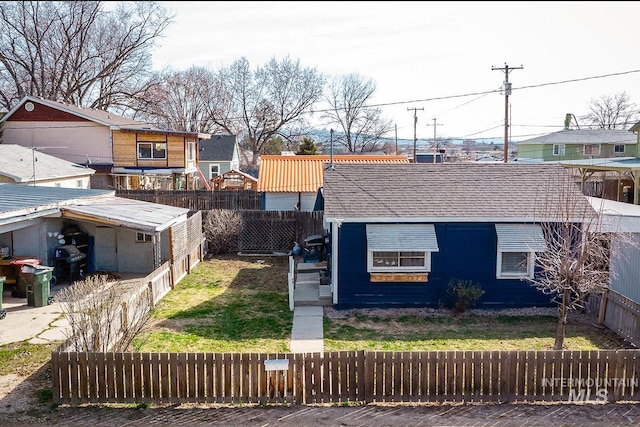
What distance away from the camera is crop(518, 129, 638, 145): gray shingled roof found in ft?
152

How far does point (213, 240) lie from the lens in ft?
79.7

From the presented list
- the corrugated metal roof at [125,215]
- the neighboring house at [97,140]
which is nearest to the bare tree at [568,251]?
the corrugated metal roof at [125,215]

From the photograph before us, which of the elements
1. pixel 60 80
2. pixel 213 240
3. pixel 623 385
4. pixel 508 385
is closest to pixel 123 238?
pixel 213 240

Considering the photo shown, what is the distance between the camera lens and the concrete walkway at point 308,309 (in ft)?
40.6

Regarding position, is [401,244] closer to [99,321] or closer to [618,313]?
[618,313]

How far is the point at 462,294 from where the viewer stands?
14.8m

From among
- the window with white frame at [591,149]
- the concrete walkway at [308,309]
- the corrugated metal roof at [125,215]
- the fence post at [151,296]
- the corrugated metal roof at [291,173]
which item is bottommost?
the concrete walkway at [308,309]

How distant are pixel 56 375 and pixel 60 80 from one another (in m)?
42.2

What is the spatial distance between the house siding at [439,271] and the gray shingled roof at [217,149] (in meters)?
38.7

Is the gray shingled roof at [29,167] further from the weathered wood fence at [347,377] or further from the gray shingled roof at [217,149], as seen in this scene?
the gray shingled roof at [217,149]

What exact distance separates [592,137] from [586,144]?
87 centimetres

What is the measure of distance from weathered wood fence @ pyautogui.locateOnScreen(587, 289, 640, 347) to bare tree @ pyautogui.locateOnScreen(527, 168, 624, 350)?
27cm

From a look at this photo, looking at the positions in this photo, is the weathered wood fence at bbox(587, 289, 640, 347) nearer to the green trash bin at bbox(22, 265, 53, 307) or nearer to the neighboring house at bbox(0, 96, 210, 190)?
the green trash bin at bbox(22, 265, 53, 307)

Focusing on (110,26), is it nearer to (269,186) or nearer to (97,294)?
(269,186)
